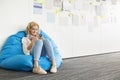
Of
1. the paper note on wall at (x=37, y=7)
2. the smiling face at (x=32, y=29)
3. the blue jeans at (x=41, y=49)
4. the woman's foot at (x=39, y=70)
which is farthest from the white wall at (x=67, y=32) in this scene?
the woman's foot at (x=39, y=70)

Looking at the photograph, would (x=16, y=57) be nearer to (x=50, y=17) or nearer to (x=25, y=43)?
(x=25, y=43)

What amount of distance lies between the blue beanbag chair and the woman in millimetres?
73

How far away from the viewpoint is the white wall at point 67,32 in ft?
11.4

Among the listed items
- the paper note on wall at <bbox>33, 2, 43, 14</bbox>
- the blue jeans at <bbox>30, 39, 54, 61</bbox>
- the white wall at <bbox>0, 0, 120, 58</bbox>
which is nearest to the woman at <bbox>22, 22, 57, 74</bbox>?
the blue jeans at <bbox>30, 39, 54, 61</bbox>

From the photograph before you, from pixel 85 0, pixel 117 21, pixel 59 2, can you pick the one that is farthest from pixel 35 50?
pixel 117 21

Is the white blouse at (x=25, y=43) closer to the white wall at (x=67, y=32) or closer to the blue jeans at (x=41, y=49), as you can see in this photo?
the blue jeans at (x=41, y=49)

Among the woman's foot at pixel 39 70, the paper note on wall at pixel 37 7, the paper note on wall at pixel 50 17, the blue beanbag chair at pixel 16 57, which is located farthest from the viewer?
the paper note on wall at pixel 50 17

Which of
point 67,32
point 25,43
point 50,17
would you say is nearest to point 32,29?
point 25,43

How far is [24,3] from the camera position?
3682mm

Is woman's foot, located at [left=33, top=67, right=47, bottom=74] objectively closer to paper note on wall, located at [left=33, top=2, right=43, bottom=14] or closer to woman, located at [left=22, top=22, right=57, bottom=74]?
woman, located at [left=22, top=22, right=57, bottom=74]

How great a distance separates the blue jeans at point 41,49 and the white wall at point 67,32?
65 cm

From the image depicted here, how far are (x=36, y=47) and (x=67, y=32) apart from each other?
156 centimetres

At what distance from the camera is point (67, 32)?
4.51m

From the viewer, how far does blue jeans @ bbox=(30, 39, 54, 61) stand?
301 cm
